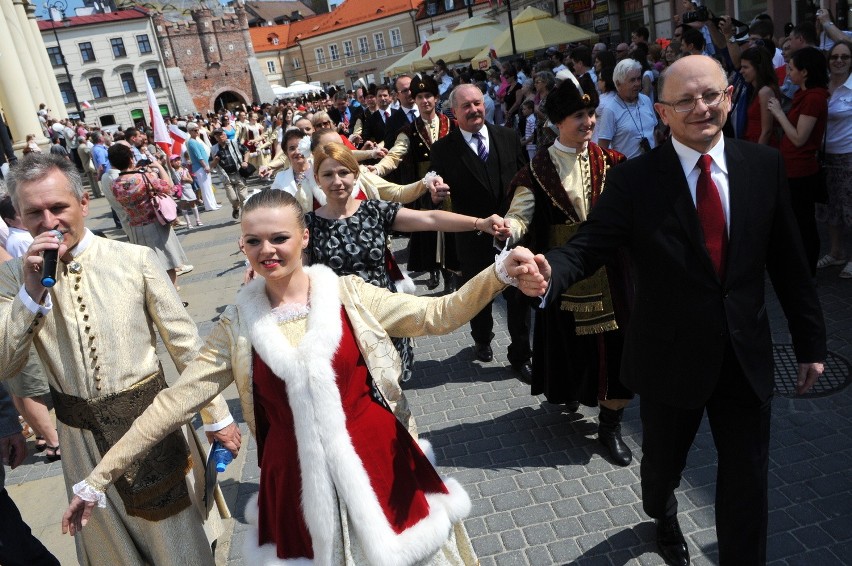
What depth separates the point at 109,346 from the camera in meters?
2.91

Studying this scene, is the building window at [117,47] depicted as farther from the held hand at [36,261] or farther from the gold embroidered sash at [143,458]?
the held hand at [36,261]

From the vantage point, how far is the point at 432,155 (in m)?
5.92

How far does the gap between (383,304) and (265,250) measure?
1.63 ft

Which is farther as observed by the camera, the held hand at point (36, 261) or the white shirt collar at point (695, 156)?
the white shirt collar at point (695, 156)

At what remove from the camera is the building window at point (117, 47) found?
2689 inches

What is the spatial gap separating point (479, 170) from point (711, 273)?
3299 millimetres

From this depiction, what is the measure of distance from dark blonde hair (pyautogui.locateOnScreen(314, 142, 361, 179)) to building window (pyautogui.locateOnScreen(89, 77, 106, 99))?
73.6 m

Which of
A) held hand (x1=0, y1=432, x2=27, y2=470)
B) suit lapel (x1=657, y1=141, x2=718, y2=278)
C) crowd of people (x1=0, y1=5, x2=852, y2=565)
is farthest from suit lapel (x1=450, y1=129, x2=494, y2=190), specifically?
held hand (x1=0, y1=432, x2=27, y2=470)

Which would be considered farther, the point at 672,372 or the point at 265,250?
the point at 672,372

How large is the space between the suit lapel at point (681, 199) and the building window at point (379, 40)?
260 ft

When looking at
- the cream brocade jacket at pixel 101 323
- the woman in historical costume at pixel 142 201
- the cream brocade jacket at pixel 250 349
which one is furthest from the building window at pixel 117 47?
the cream brocade jacket at pixel 250 349

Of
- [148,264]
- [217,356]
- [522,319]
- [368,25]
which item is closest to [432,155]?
[522,319]

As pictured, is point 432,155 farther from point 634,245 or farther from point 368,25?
point 368,25

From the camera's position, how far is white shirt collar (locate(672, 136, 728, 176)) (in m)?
2.68
